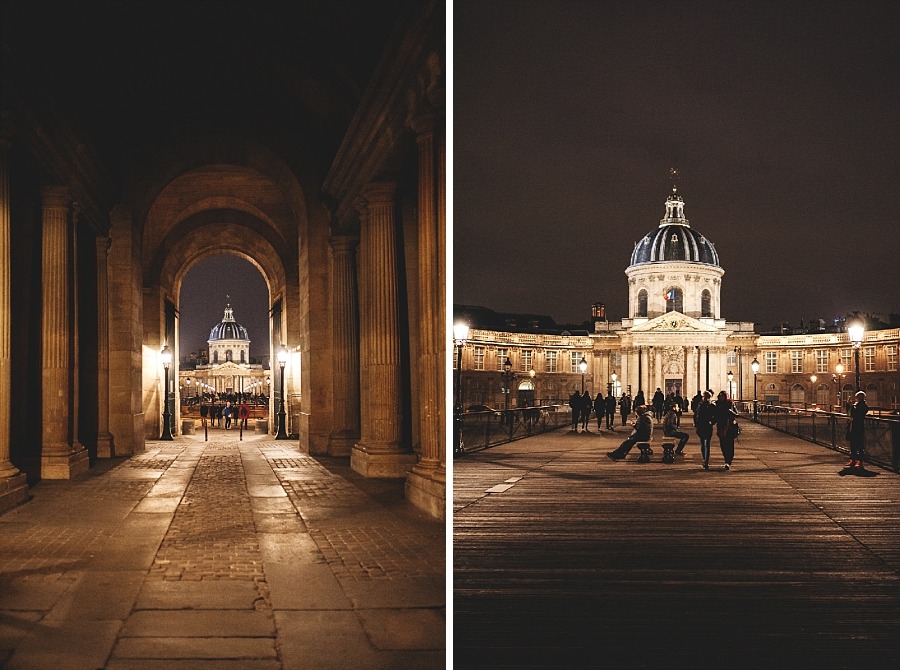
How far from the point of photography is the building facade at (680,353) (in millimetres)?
115250

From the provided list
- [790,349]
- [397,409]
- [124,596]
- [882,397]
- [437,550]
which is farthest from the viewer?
[790,349]

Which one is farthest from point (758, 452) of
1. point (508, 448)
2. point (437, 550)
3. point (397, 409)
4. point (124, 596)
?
point (124, 596)

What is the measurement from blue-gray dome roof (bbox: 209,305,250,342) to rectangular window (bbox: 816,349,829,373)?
106039mm

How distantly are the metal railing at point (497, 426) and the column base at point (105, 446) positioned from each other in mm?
7748

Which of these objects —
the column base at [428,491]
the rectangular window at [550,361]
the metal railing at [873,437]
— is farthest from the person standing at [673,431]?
the rectangular window at [550,361]

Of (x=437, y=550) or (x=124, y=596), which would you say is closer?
(x=124, y=596)

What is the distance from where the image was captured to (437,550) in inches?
386

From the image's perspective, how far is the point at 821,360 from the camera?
120562 millimetres

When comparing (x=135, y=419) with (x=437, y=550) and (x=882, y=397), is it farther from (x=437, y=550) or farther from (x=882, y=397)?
(x=882, y=397)

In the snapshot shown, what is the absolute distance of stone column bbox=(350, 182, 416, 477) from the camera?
16.7 m

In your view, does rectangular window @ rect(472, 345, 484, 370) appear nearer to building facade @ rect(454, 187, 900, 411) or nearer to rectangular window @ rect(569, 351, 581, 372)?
building facade @ rect(454, 187, 900, 411)

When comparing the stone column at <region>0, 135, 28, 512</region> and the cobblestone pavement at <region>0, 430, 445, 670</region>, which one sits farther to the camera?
the stone column at <region>0, 135, 28, 512</region>

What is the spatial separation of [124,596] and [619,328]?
120 metres

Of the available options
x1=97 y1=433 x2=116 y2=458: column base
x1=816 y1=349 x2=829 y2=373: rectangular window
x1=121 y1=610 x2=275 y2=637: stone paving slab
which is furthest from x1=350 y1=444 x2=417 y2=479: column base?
x1=816 y1=349 x2=829 y2=373: rectangular window
